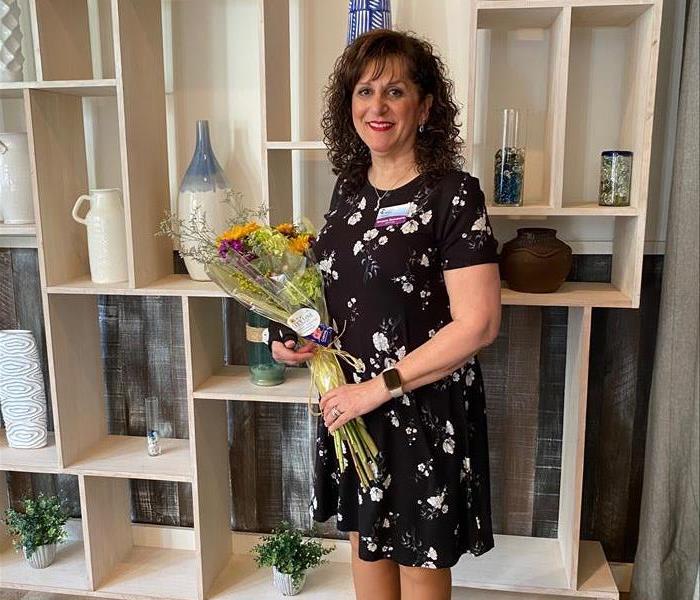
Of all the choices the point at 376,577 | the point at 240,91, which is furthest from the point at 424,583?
the point at 240,91

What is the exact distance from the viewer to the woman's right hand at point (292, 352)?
1646 millimetres

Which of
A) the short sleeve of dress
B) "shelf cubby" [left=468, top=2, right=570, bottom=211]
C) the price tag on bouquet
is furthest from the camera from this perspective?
"shelf cubby" [left=468, top=2, right=570, bottom=211]

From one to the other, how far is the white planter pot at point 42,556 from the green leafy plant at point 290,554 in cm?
69

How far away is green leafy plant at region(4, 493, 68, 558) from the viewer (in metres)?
2.36

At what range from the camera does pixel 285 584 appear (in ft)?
7.37

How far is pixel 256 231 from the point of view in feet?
5.16

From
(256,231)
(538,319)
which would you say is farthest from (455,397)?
(538,319)

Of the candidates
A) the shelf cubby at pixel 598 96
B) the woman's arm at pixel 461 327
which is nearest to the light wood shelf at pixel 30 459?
the woman's arm at pixel 461 327

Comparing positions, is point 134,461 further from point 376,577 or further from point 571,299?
point 571,299

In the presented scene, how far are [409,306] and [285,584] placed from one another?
117 centimetres

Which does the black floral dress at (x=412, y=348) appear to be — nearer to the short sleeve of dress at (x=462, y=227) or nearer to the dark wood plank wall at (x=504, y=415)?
the short sleeve of dress at (x=462, y=227)

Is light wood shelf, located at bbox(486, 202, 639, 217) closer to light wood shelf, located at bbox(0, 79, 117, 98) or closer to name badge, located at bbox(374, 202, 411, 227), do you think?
name badge, located at bbox(374, 202, 411, 227)

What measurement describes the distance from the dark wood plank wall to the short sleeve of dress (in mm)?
778

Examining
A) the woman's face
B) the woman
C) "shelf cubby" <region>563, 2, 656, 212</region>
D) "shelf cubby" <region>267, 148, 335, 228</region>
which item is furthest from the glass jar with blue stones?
"shelf cubby" <region>267, 148, 335, 228</region>
